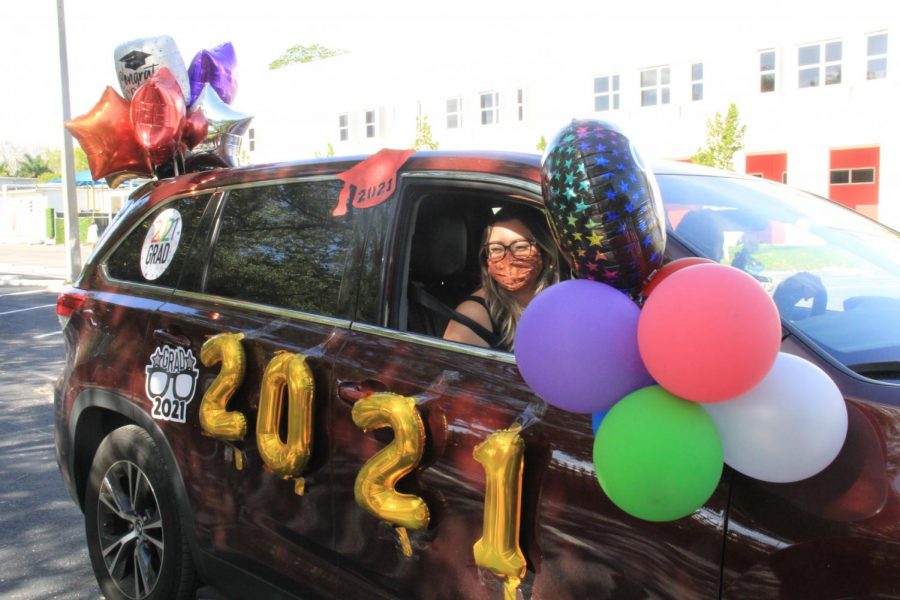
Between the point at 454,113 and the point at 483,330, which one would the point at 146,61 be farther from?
the point at 454,113

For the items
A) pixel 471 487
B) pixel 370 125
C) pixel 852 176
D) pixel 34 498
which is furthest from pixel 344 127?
pixel 471 487

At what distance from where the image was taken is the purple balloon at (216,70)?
212 inches

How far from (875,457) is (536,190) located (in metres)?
1.12

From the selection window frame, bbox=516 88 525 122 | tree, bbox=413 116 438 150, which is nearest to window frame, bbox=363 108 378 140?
tree, bbox=413 116 438 150

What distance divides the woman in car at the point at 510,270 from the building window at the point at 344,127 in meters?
38.6

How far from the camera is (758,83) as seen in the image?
91.7ft

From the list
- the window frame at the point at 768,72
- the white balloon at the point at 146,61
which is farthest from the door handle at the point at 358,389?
the window frame at the point at 768,72

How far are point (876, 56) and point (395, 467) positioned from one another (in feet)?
89.8

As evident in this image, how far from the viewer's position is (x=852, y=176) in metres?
28.6

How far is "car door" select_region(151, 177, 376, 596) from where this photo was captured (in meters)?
2.82

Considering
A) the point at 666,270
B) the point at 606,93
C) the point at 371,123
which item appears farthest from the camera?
the point at 371,123

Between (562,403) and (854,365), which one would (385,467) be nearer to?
(562,403)

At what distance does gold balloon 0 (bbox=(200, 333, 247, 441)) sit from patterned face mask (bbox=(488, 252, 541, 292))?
959mm

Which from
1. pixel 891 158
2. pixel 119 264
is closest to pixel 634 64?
pixel 891 158
